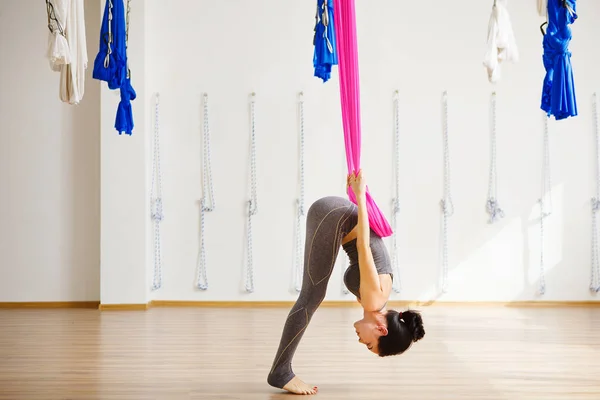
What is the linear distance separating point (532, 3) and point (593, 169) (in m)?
1.65

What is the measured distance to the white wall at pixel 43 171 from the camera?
6832mm

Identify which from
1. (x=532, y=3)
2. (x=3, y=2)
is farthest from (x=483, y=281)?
(x=3, y=2)

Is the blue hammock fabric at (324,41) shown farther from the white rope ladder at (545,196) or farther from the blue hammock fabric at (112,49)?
the white rope ladder at (545,196)

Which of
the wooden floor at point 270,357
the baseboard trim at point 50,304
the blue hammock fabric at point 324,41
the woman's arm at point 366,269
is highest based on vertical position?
the blue hammock fabric at point 324,41

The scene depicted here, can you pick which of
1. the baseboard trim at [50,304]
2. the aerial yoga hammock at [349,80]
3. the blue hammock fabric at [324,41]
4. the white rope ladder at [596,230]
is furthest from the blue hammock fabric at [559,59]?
the baseboard trim at [50,304]

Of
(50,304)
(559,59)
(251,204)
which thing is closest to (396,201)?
(251,204)

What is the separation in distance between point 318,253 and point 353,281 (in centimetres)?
22

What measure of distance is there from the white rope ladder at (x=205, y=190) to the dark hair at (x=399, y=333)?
12.1 ft

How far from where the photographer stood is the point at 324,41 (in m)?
4.94

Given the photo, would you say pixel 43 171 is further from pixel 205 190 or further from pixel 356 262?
pixel 356 262

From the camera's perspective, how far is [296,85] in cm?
688

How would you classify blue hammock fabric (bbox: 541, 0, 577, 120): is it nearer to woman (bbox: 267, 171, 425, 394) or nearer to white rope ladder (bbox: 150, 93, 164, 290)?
woman (bbox: 267, 171, 425, 394)

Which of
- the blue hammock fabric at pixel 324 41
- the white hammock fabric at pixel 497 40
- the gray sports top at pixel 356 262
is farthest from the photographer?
the blue hammock fabric at pixel 324 41

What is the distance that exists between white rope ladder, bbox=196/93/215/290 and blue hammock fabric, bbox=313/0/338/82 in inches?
79.4
